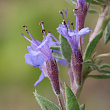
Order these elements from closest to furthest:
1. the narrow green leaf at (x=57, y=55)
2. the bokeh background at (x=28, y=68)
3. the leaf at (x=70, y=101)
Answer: the leaf at (x=70, y=101) < the narrow green leaf at (x=57, y=55) < the bokeh background at (x=28, y=68)

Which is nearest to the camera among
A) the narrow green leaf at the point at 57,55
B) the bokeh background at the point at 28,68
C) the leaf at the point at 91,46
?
the leaf at the point at 91,46

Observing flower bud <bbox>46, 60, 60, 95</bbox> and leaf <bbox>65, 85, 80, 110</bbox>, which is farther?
flower bud <bbox>46, 60, 60, 95</bbox>

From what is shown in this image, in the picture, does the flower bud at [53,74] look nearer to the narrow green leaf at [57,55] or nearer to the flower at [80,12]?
the narrow green leaf at [57,55]

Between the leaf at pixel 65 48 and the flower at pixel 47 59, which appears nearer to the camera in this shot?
the leaf at pixel 65 48

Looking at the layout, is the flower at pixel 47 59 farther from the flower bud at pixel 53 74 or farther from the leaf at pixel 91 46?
the leaf at pixel 91 46

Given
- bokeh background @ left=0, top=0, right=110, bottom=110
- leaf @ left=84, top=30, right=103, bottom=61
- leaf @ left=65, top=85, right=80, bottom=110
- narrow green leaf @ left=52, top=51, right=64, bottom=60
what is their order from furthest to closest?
1. bokeh background @ left=0, top=0, right=110, bottom=110
2. narrow green leaf @ left=52, top=51, right=64, bottom=60
3. leaf @ left=84, top=30, right=103, bottom=61
4. leaf @ left=65, top=85, right=80, bottom=110

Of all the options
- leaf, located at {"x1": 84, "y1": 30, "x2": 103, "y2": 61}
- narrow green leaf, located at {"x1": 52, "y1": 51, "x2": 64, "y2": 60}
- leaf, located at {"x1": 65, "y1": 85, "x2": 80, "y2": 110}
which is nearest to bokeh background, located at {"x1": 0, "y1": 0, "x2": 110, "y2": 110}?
narrow green leaf, located at {"x1": 52, "y1": 51, "x2": 64, "y2": 60}

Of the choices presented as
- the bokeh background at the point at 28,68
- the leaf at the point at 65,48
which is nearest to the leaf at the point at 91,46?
the leaf at the point at 65,48

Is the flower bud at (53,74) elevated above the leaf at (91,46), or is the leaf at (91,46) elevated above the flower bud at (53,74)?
the leaf at (91,46)

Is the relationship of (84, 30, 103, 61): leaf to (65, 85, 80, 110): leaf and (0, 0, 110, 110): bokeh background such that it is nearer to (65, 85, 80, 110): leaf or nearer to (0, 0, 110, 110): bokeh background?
(65, 85, 80, 110): leaf
